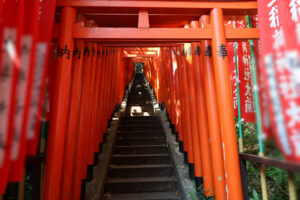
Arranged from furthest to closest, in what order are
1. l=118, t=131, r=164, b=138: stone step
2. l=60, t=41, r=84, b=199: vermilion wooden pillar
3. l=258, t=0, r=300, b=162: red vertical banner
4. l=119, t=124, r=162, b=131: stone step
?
l=119, t=124, r=162, b=131: stone step, l=118, t=131, r=164, b=138: stone step, l=60, t=41, r=84, b=199: vermilion wooden pillar, l=258, t=0, r=300, b=162: red vertical banner

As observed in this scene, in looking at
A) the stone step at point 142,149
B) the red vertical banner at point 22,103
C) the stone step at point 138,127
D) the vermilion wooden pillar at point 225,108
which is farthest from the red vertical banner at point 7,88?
the stone step at point 138,127

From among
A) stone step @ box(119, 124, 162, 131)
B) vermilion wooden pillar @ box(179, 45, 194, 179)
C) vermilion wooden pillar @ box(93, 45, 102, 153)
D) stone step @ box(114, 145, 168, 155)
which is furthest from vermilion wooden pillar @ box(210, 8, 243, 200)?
stone step @ box(119, 124, 162, 131)

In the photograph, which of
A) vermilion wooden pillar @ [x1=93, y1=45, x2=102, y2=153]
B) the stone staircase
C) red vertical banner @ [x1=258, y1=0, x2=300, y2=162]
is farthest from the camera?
vermilion wooden pillar @ [x1=93, y1=45, x2=102, y2=153]

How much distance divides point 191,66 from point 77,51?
2021 mm

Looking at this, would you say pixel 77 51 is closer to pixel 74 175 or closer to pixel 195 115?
pixel 74 175

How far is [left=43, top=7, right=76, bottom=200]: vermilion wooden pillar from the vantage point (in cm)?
206

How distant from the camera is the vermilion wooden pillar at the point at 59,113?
2.06 meters

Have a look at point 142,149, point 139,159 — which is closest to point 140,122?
point 142,149

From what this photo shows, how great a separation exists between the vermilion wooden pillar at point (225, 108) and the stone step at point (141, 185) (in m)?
1.65

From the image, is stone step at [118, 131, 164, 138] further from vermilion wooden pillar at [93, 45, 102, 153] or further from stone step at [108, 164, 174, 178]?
stone step at [108, 164, 174, 178]

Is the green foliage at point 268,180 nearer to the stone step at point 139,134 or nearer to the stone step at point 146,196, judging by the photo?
the stone step at point 146,196

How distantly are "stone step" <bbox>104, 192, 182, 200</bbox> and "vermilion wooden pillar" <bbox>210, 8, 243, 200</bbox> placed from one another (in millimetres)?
1462

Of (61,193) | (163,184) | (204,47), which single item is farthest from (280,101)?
(163,184)

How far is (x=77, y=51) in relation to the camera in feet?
8.51
